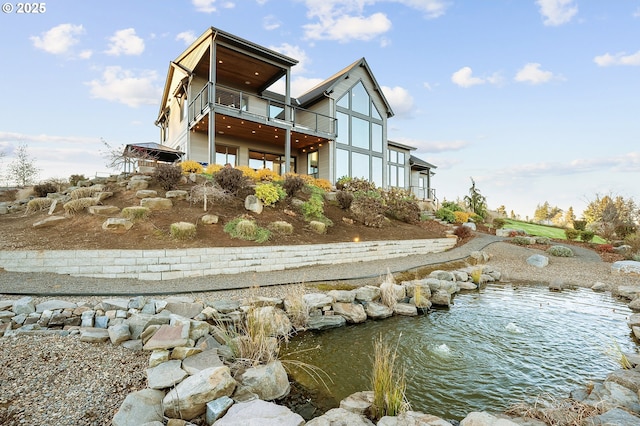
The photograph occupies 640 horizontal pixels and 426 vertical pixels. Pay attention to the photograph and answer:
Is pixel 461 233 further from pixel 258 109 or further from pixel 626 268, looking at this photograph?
pixel 258 109

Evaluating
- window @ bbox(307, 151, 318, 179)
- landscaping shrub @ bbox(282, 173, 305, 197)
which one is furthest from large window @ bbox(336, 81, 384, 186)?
landscaping shrub @ bbox(282, 173, 305, 197)

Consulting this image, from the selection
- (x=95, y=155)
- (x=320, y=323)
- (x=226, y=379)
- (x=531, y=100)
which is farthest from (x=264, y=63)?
(x=226, y=379)

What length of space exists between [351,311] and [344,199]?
7.51 metres

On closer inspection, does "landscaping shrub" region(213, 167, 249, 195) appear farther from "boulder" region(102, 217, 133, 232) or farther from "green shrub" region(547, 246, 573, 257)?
"green shrub" region(547, 246, 573, 257)

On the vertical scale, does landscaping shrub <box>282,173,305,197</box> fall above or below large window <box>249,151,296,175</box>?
below

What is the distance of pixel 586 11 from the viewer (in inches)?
302

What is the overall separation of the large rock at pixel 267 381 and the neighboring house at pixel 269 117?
1115cm

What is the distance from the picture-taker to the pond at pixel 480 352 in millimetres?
2996

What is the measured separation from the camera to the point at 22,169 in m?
16.3

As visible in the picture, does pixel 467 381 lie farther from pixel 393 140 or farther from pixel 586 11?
pixel 393 140

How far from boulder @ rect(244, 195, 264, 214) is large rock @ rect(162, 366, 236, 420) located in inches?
273

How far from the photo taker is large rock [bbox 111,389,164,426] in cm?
207

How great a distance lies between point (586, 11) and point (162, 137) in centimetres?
2438

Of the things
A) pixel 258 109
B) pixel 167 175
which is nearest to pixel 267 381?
pixel 167 175
